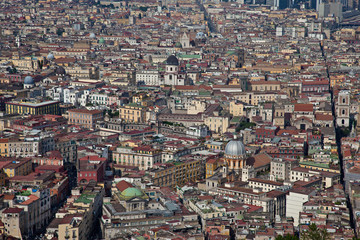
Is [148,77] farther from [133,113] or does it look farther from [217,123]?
[217,123]

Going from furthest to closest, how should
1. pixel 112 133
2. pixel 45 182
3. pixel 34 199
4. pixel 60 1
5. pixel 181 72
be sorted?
pixel 60 1, pixel 181 72, pixel 112 133, pixel 45 182, pixel 34 199

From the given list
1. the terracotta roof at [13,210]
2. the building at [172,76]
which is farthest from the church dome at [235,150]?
the building at [172,76]

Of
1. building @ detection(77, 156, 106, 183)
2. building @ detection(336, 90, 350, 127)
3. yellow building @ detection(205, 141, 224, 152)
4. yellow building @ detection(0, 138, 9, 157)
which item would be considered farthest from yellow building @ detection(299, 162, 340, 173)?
yellow building @ detection(0, 138, 9, 157)

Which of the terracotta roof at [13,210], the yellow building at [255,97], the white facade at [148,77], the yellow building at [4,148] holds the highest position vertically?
the white facade at [148,77]

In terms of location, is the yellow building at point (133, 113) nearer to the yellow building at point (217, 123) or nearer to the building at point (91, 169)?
the yellow building at point (217, 123)

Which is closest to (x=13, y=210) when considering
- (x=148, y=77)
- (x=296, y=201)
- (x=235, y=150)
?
(x=296, y=201)

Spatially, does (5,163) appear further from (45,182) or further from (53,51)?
(53,51)

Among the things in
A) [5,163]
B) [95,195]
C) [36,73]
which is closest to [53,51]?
[36,73]
